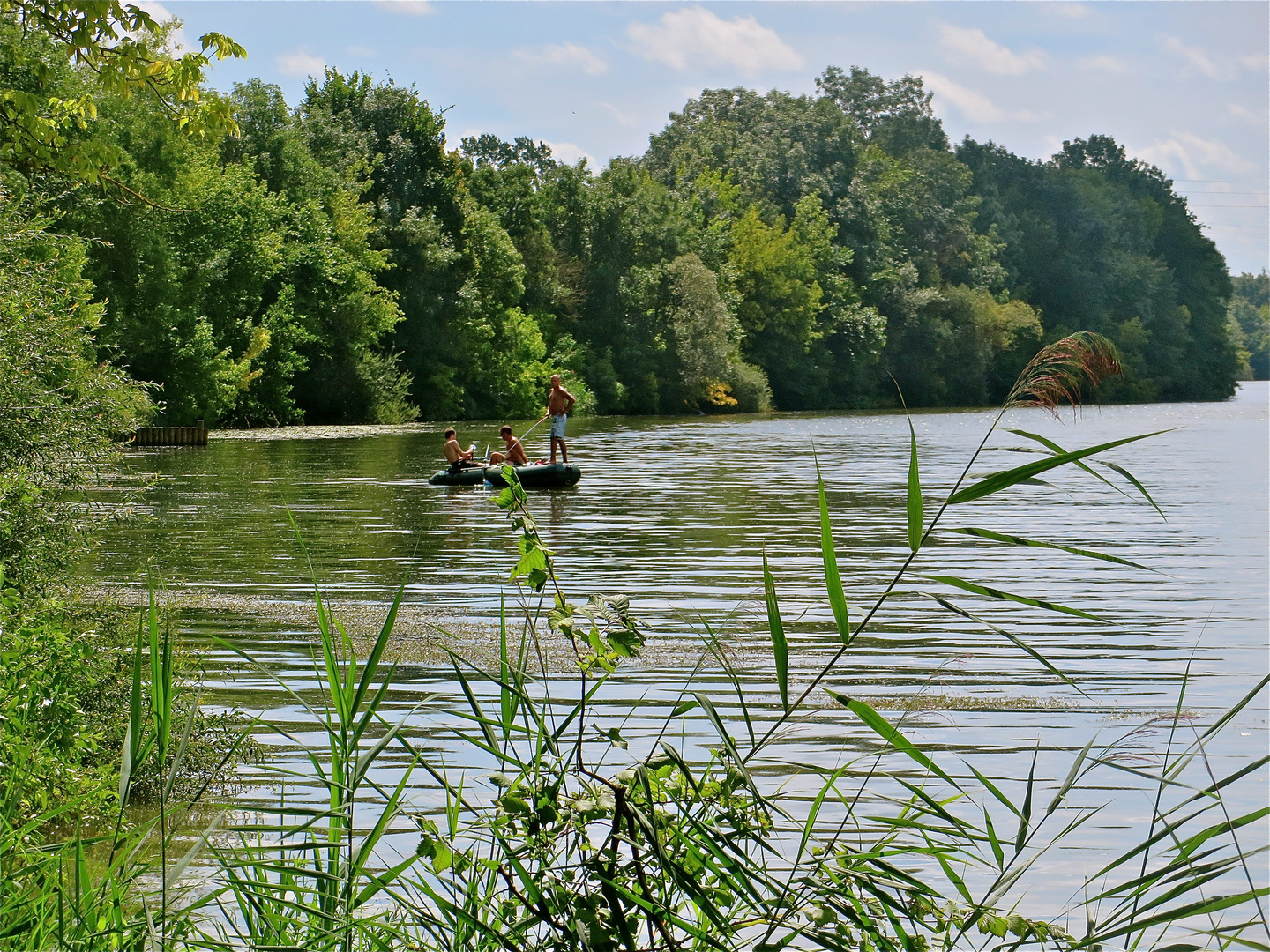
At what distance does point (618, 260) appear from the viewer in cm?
5969

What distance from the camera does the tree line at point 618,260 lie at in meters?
38.1

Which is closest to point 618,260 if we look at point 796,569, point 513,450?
point 513,450

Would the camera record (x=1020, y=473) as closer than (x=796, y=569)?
Yes

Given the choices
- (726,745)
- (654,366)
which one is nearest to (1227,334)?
(654,366)

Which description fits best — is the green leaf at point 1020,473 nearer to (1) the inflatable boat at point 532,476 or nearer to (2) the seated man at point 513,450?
(2) the seated man at point 513,450

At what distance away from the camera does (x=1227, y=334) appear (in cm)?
8481

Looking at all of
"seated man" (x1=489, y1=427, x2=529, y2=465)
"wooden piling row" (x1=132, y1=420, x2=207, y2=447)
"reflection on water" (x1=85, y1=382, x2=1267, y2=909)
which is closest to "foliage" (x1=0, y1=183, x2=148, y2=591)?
"reflection on water" (x1=85, y1=382, x2=1267, y2=909)

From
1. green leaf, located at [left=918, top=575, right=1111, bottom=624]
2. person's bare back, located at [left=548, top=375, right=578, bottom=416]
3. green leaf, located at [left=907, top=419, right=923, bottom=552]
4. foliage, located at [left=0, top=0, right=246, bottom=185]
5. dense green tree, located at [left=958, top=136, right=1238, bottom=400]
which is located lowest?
green leaf, located at [left=918, top=575, right=1111, bottom=624]

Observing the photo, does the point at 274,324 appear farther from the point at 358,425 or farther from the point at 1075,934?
the point at 1075,934

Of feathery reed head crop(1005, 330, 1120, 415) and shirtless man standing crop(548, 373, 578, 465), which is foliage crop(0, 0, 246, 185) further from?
shirtless man standing crop(548, 373, 578, 465)

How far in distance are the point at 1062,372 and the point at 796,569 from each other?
10362 millimetres

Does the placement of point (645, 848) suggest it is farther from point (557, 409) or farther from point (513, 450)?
point (557, 409)

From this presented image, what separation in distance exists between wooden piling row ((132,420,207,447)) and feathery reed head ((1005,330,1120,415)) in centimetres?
3305

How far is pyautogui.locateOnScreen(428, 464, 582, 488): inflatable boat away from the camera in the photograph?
21.0 m
